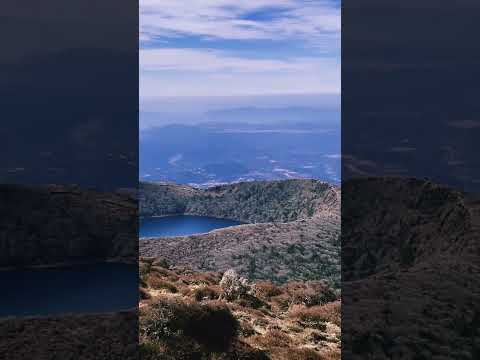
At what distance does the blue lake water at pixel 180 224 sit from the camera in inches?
2318

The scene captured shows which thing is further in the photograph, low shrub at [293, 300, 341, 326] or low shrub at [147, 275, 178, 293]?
low shrub at [293, 300, 341, 326]

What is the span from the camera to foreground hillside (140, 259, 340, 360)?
615 inches

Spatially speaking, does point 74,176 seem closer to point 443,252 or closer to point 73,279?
point 73,279

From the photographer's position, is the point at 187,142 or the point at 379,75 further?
the point at 187,142

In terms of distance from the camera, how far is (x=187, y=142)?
15462cm

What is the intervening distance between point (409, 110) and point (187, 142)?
140465mm

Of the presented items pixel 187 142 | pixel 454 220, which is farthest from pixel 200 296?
pixel 187 142

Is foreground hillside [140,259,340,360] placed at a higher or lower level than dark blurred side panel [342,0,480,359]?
lower

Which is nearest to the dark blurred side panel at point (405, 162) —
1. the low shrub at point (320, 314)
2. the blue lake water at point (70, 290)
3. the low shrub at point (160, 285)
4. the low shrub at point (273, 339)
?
the low shrub at point (273, 339)

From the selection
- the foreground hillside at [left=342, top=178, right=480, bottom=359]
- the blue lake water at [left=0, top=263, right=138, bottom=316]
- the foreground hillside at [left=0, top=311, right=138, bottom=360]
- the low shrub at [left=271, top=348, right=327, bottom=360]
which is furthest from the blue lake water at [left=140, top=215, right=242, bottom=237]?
the foreground hillside at [left=0, top=311, right=138, bottom=360]

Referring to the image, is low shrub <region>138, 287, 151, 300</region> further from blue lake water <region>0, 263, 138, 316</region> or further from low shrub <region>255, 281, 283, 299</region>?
low shrub <region>255, 281, 283, 299</region>

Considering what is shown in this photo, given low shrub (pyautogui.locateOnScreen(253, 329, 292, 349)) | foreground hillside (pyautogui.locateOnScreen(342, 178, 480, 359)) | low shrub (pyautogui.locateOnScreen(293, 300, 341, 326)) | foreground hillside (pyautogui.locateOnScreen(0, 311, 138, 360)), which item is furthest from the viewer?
low shrub (pyautogui.locateOnScreen(293, 300, 341, 326))

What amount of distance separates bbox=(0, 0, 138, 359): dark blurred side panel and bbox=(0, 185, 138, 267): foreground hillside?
28 millimetres

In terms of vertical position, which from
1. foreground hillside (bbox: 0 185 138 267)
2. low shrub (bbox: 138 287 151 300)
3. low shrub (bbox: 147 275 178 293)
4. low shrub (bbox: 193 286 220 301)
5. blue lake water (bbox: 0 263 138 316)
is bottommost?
low shrub (bbox: 193 286 220 301)
